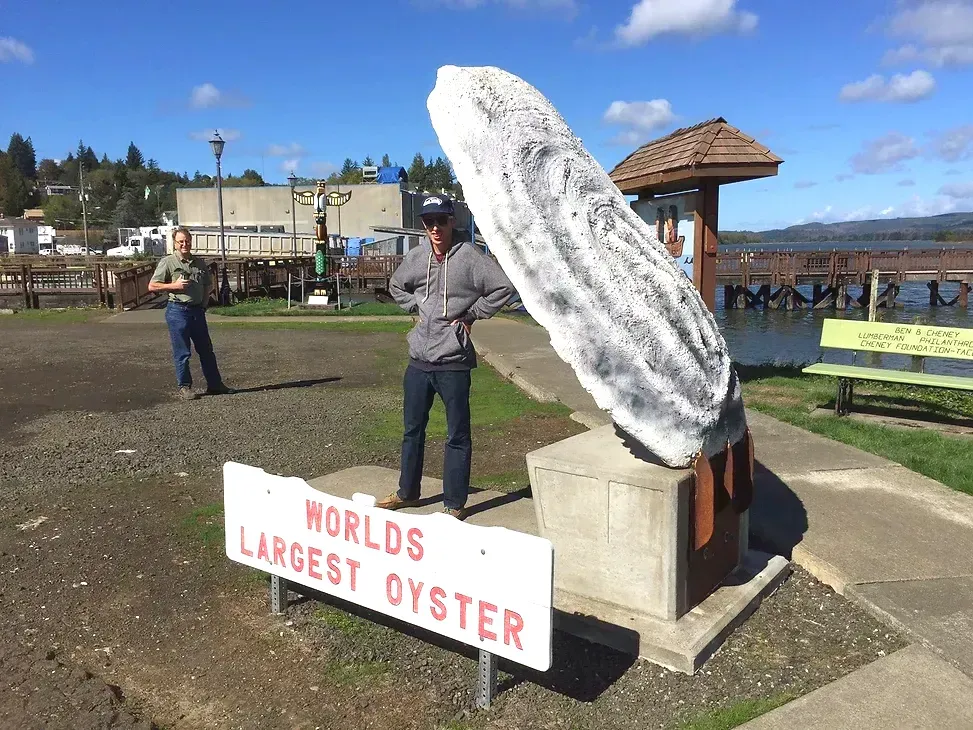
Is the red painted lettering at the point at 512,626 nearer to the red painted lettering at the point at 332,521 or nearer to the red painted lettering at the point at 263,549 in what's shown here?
the red painted lettering at the point at 332,521

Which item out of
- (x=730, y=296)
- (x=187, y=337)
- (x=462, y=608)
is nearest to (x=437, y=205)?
(x=462, y=608)

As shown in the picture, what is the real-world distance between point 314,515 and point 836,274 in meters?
38.0

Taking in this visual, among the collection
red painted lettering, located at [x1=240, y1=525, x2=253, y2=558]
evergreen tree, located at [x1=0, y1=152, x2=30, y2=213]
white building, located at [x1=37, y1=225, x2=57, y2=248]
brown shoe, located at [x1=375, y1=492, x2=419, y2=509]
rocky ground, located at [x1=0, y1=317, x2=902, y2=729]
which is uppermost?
evergreen tree, located at [x1=0, y1=152, x2=30, y2=213]

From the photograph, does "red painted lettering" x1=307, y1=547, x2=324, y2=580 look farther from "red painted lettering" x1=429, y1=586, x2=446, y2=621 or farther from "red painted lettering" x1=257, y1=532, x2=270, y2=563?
"red painted lettering" x1=429, y1=586, x2=446, y2=621

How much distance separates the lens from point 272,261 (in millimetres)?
28719

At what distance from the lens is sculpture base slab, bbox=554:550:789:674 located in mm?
3055

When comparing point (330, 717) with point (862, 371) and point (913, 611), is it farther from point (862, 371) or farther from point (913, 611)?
point (862, 371)

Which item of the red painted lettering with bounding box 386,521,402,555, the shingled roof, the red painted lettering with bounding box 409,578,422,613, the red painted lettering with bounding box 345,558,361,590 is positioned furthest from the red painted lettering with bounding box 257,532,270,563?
the shingled roof

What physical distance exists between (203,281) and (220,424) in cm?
182

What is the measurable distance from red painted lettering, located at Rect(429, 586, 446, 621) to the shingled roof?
611 centimetres

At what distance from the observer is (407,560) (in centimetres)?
298

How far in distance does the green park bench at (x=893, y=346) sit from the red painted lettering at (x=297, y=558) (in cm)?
561

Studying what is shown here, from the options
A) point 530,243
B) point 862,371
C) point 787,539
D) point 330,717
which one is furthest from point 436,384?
point 862,371

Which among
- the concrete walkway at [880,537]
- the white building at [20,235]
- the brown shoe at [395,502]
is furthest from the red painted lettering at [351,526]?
the white building at [20,235]
